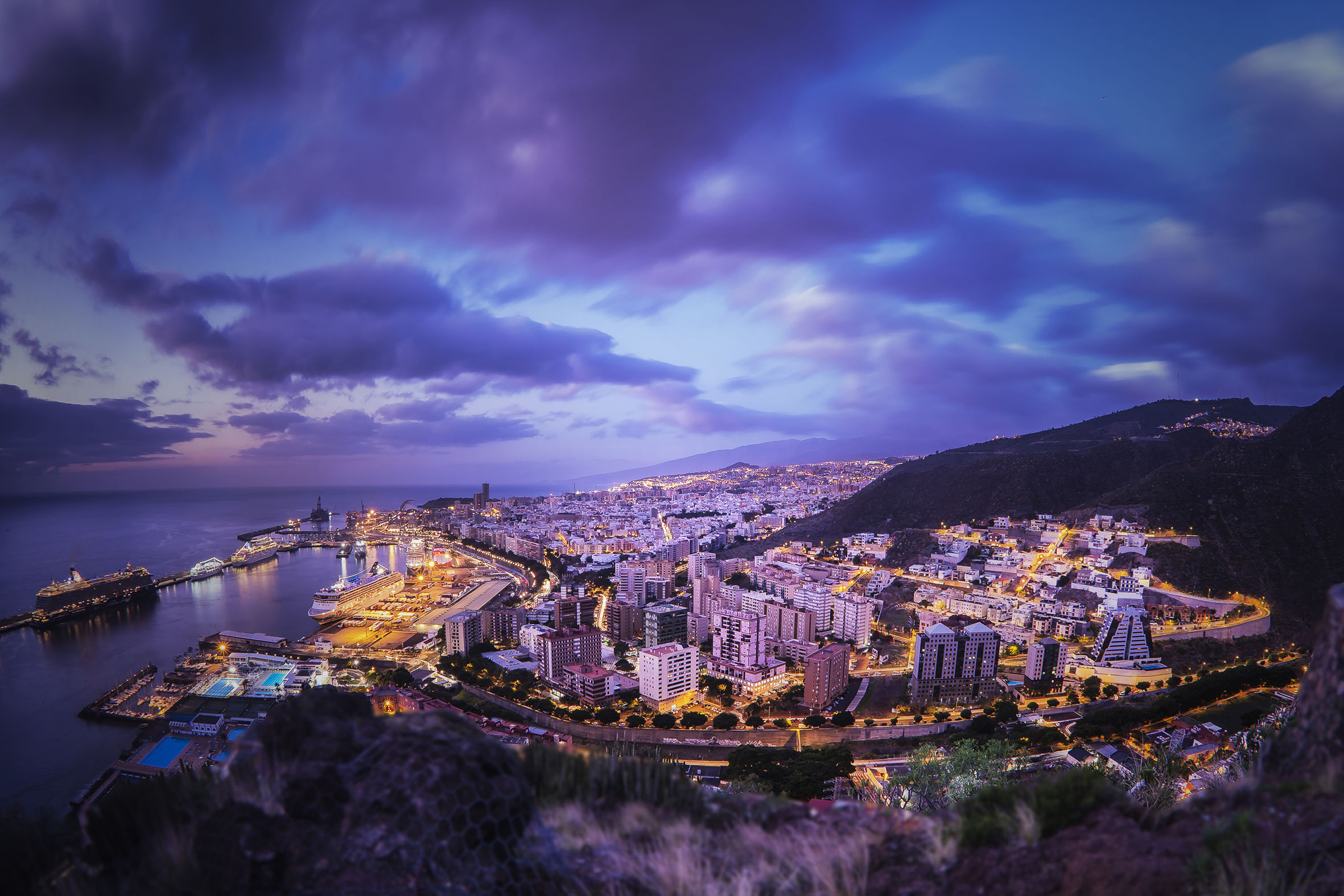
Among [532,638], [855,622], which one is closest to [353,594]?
[532,638]

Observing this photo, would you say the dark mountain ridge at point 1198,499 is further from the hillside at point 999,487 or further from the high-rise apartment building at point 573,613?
the high-rise apartment building at point 573,613

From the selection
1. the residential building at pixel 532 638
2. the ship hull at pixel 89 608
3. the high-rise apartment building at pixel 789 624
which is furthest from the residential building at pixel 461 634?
the ship hull at pixel 89 608

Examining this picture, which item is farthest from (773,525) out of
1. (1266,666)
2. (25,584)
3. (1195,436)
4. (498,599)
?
(25,584)

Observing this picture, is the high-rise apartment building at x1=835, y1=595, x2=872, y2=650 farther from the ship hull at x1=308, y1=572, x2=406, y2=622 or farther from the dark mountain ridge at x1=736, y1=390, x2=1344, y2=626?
the ship hull at x1=308, y1=572, x2=406, y2=622

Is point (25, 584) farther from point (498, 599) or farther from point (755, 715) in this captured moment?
point (755, 715)

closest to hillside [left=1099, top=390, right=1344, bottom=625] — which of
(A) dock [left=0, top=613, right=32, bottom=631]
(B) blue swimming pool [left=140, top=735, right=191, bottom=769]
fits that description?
(B) blue swimming pool [left=140, top=735, right=191, bottom=769]

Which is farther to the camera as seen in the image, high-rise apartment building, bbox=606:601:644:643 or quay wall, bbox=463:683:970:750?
high-rise apartment building, bbox=606:601:644:643
